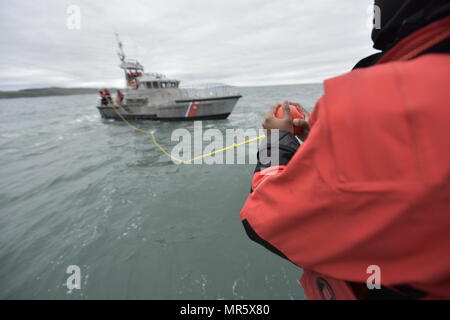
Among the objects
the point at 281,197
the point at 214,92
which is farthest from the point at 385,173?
the point at 214,92

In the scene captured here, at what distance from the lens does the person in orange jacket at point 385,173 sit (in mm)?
447

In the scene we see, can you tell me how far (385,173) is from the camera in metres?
0.50

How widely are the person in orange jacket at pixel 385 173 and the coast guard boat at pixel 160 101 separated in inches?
579

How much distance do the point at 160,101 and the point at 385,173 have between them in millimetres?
18119

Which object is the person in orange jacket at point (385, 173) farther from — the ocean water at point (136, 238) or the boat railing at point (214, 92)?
the boat railing at point (214, 92)

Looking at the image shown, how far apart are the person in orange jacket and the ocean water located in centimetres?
224

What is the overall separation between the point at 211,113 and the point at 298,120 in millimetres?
14632

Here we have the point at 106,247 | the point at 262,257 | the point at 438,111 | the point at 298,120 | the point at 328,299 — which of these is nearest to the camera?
the point at 438,111

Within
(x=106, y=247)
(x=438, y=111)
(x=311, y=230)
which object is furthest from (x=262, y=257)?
(x=438, y=111)

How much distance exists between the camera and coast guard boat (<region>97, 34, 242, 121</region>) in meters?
14.9

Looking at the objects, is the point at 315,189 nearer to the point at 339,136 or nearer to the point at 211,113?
the point at 339,136

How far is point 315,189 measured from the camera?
0.62 metres

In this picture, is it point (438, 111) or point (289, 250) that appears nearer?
point (438, 111)

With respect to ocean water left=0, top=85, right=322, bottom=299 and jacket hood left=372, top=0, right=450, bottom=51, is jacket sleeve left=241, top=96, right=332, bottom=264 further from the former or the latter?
ocean water left=0, top=85, right=322, bottom=299
